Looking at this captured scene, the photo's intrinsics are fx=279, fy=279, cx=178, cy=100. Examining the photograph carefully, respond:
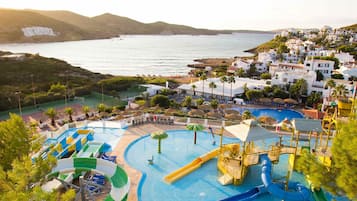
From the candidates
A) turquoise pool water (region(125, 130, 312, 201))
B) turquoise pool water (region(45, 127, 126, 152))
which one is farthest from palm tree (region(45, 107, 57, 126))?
turquoise pool water (region(125, 130, 312, 201))

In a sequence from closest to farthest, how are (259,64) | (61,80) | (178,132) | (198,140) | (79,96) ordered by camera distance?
(198,140)
(178,132)
(79,96)
(61,80)
(259,64)

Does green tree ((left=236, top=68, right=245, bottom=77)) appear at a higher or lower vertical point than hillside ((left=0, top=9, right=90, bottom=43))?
lower

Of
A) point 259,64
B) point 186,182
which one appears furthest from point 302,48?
point 186,182

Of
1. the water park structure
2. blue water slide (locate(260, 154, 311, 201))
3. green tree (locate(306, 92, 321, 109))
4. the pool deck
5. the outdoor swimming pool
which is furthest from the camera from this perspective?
green tree (locate(306, 92, 321, 109))

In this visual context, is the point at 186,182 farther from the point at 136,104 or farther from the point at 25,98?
the point at 25,98

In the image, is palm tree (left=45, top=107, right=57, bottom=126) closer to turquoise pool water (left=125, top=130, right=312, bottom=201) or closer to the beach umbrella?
turquoise pool water (left=125, top=130, right=312, bottom=201)

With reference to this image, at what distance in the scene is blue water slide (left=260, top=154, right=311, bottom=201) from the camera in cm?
1204

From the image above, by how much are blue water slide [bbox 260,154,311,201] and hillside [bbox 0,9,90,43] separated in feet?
463

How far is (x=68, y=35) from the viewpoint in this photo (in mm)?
169500

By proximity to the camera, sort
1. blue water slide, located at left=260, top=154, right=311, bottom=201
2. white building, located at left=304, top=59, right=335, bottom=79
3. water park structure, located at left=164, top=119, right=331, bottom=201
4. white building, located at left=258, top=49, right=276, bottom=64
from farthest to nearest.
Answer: white building, located at left=258, top=49, right=276, bottom=64 < white building, located at left=304, top=59, right=335, bottom=79 < water park structure, located at left=164, top=119, right=331, bottom=201 < blue water slide, located at left=260, top=154, right=311, bottom=201

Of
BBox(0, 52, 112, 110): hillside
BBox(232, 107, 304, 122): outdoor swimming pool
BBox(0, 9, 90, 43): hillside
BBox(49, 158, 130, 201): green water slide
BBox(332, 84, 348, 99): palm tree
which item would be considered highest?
BBox(0, 9, 90, 43): hillside

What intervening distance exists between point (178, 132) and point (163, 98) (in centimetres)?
1308

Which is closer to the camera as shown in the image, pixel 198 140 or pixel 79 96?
pixel 198 140

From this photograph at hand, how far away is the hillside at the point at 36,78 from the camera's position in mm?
38956
